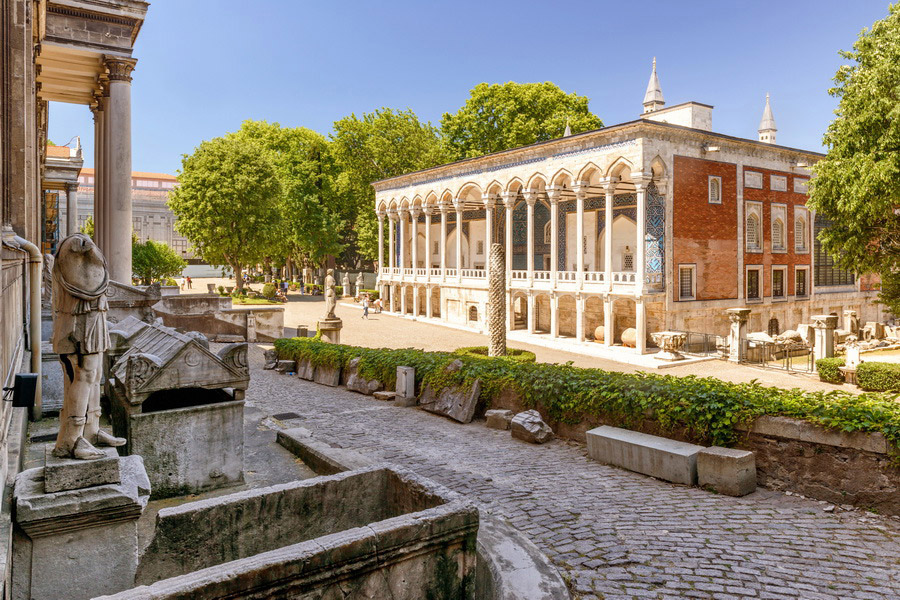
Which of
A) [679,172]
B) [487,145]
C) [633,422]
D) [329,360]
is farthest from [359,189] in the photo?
[633,422]

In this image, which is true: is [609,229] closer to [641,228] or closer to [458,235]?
[641,228]

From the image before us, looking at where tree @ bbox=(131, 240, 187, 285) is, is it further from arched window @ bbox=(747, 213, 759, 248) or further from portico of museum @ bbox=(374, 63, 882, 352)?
arched window @ bbox=(747, 213, 759, 248)

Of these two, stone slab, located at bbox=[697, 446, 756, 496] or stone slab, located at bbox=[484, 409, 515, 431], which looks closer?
stone slab, located at bbox=[697, 446, 756, 496]

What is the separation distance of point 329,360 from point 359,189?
36.2m

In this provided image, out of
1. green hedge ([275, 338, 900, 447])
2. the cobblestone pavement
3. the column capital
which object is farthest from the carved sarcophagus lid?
the column capital

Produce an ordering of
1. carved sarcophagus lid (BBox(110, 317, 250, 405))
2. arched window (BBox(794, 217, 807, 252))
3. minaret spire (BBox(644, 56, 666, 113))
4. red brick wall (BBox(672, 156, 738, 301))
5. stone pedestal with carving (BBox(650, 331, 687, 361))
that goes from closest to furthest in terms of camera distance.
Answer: carved sarcophagus lid (BBox(110, 317, 250, 405))
stone pedestal with carving (BBox(650, 331, 687, 361))
red brick wall (BBox(672, 156, 738, 301))
arched window (BBox(794, 217, 807, 252))
minaret spire (BBox(644, 56, 666, 113))

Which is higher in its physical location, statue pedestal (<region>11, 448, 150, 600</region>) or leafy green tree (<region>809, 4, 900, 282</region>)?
leafy green tree (<region>809, 4, 900, 282</region>)

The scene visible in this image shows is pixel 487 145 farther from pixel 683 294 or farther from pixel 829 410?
pixel 829 410

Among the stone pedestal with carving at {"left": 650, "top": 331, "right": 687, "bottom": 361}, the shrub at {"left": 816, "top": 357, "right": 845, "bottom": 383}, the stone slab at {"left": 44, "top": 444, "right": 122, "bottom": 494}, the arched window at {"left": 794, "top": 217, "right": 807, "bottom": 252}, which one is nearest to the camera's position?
the stone slab at {"left": 44, "top": 444, "right": 122, "bottom": 494}

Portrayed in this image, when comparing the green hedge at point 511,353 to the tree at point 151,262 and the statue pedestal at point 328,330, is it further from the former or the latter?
the tree at point 151,262

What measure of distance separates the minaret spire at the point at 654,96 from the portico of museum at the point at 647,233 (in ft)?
0.27

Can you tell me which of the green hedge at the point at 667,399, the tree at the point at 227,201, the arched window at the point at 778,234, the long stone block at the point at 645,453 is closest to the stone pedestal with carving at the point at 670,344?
the arched window at the point at 778,234

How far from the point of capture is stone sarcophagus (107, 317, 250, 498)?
6676mm

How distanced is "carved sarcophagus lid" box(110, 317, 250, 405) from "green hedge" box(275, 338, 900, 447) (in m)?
5.79
